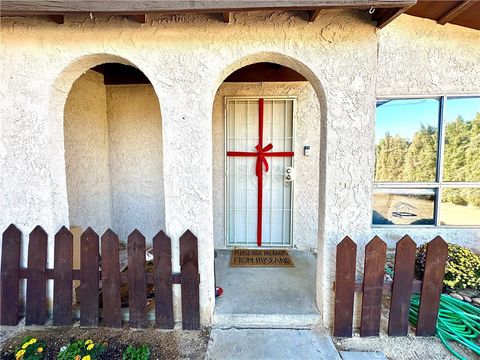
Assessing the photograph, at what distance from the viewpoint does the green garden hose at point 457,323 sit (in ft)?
8.66

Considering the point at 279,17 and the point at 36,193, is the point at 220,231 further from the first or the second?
the point at 279,17

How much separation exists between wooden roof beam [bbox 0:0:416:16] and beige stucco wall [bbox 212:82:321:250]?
8.48 ft

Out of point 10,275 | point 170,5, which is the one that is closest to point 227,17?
point 170,5

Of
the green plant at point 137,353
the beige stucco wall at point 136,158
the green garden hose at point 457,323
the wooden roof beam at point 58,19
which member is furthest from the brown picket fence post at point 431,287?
the wooden roof beam at point 58,19

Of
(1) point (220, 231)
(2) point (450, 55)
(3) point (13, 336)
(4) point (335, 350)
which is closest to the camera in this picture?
(4) point (335, 350)

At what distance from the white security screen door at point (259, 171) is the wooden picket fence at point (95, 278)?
7.89 ft

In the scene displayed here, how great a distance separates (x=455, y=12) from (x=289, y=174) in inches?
136

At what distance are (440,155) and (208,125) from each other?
14.2ft

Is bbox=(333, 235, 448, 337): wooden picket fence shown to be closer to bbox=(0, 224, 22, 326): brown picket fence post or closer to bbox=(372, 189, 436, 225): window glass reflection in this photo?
bbox=(372, 189, 436, 225): window glass reflection

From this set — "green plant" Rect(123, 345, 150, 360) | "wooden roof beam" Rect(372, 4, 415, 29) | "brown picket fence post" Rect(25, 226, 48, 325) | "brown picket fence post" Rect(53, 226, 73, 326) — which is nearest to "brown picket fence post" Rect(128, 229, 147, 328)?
"green plant" Rect(123, 345, 150, 360)

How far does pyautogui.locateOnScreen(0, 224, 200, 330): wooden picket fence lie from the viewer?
2812 millimetres

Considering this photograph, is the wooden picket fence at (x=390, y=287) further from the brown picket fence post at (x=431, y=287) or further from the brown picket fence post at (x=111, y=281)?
the brown picket fence post at (x=111, y=281)

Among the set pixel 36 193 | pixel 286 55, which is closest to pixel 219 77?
pixel 286 55

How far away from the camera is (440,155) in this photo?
4.36 m
